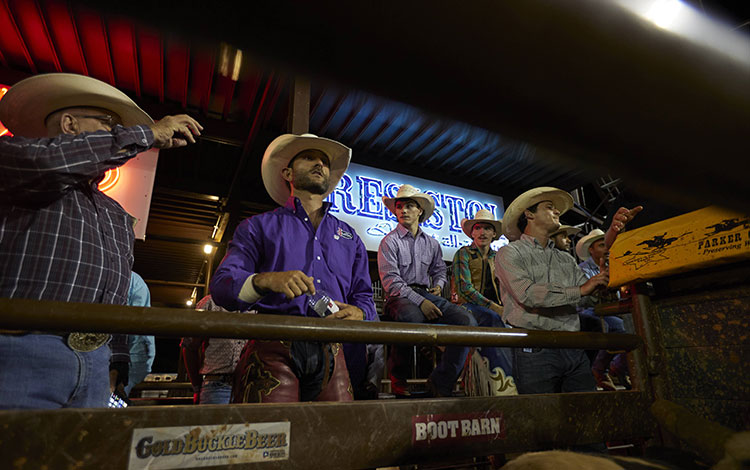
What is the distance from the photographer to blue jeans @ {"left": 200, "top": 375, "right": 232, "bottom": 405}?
383cm

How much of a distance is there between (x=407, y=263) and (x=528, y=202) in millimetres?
1332

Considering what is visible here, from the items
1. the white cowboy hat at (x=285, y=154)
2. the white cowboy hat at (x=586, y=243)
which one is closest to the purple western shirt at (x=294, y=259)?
the white cowboy hat at (x=285, y=154)

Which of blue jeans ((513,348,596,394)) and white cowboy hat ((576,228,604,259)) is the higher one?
white cowboy hat ((576,228,604,259))

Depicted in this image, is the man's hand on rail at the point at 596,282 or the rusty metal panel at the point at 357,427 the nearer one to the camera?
the rusty metal panel at the point at 357,427

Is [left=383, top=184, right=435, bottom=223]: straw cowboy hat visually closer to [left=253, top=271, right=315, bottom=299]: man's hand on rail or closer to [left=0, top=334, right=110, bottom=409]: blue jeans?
[left=253, top=271, right=315, bottom=299]: man's hand on rail

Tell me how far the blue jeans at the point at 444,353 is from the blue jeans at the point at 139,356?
188 cm

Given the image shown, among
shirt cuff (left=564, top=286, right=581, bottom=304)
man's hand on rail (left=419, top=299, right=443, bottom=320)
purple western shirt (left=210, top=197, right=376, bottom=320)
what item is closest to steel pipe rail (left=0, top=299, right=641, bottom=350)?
purple western shirt (left=210, top=197, right=376, bottom=320)

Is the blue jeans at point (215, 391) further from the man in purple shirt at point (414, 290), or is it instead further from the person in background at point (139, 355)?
the man in purple shirt at point (414, 290)

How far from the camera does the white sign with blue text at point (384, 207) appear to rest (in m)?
6.88

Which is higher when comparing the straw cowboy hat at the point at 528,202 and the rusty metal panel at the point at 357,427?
the straw cowboy hat at the point at 528,202

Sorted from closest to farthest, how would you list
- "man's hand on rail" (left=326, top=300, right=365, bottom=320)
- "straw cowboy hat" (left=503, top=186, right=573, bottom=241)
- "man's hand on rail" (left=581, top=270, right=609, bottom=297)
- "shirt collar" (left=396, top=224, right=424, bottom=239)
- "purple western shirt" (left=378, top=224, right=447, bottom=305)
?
"man's hand on rail" (left=326, top=300, right=365, bottom=320) → "man's hand on rail" (left=581, top=270, right=609, bottom=297) → "straw cowboy hat" (left=503, top=186, right=573, bottom=241) → "purple western shirt" (left=378, top=224, right=447, bottom=305) → "shirt collar" (left=396, top=224, right=424, bottom=239)

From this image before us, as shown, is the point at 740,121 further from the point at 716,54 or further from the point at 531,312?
the point at 531,312

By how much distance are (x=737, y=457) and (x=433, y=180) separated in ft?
24.2

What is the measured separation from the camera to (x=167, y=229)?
1066 cm
